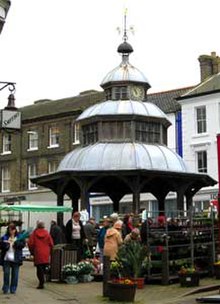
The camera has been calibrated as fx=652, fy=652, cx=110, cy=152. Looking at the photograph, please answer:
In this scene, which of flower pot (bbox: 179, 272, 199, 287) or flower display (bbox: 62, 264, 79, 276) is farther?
flower display (bbox: 62, 264, 79, 276)

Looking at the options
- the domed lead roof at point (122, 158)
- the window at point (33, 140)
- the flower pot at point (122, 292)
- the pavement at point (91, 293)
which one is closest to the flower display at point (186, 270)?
the pavement at point (91, 293)

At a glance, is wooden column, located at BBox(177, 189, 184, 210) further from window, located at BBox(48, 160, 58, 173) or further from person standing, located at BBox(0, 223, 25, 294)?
window, located at BBox(48, 160, 58, 173)

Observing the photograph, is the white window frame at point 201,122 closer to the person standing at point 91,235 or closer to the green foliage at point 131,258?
the person standing at point 91,235

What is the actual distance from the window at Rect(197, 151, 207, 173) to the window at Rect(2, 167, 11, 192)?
56.1 feet

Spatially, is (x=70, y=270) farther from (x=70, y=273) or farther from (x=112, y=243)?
(x=112, y=243)

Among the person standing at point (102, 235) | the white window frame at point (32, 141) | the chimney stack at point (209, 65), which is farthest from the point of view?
the white window frame at point (32, 141)

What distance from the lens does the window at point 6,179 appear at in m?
51.7

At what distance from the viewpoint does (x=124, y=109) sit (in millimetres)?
25203

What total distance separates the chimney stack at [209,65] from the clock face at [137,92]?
19.1 metres

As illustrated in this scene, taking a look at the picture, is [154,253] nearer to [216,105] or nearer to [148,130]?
[148,130]

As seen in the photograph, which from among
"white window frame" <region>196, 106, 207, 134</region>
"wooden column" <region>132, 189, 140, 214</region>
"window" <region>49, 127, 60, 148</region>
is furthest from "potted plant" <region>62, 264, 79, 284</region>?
"window" <region>49, 127, 60, 148</region>

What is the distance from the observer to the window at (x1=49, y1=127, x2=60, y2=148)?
1972 inches

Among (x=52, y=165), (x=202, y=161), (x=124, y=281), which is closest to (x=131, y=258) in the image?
(x=124, y=281)

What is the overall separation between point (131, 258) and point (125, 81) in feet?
40.0
